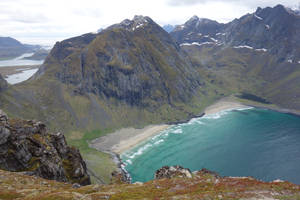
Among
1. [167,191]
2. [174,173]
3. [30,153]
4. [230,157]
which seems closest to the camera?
[167,191]

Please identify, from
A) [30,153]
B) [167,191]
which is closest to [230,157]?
[167,191]

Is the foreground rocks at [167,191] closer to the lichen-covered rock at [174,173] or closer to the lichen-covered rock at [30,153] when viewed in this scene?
the lichen-covered rock at [30,153]

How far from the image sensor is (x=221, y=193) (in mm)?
37156

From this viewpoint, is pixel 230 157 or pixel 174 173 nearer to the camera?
pixel 174 173

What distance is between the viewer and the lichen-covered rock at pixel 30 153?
57.1 m

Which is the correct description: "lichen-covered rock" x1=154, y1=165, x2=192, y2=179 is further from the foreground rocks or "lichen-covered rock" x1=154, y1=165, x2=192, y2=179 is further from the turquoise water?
the turquoise water

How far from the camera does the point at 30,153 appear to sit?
60.3 m

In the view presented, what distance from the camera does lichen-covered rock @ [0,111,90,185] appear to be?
187ft

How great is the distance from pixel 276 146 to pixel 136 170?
4623 inches

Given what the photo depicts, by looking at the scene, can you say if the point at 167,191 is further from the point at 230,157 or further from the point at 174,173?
Result: the point at 230,157

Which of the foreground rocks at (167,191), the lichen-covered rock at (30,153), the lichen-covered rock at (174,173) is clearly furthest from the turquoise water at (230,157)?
the foreground rocks at (167,191)

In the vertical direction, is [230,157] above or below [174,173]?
below

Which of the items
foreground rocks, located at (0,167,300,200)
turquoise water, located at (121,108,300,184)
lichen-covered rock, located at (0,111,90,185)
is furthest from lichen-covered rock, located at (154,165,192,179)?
turquoise water, located at (121,108,300,184)

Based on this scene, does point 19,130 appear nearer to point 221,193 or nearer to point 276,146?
point 221,193
